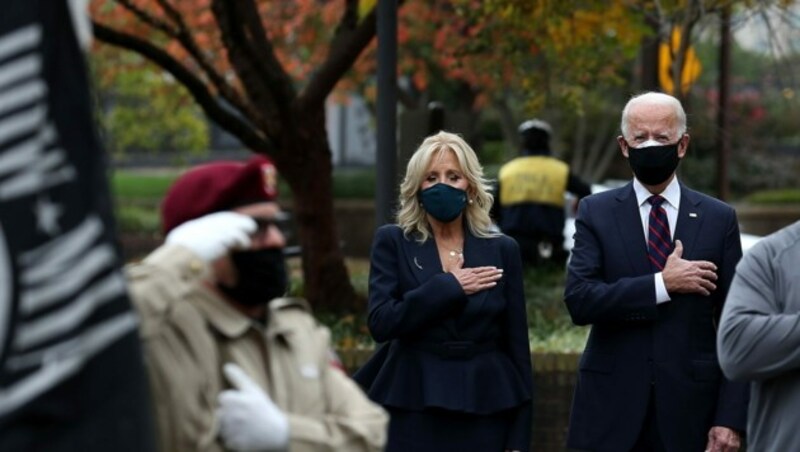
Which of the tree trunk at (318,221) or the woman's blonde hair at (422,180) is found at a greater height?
the woman's blonde hair at (422,180)

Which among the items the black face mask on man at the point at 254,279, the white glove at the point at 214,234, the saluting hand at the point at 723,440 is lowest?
the saluting hand at the point at 723,440

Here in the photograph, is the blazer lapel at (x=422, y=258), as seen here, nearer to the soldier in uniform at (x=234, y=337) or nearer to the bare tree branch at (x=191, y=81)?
the soldier in uniform at (x=234, y=337)

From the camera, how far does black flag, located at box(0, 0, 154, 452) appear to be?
3.23 metres

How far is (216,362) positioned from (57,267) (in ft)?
3.42

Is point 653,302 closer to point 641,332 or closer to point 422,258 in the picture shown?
point 641,332

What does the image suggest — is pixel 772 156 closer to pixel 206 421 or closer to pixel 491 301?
pixel 491 301

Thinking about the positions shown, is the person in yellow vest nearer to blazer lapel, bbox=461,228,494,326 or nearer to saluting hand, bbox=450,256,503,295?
blazer lapel, bbox=461,228,494,326

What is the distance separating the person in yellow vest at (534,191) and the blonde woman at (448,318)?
27.2 feet

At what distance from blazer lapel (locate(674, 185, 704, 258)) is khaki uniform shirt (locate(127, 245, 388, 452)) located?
2.89 metres

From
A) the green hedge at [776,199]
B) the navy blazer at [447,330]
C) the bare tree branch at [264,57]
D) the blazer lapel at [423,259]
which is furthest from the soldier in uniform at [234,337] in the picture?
the green hedge at [776,199]

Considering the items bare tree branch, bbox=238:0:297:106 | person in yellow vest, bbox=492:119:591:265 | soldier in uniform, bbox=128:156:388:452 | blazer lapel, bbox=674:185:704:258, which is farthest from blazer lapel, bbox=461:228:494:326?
person in yellow vest, bbox=492:119:591:265

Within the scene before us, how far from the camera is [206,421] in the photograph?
4.19m

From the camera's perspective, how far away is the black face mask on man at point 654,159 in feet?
23.7

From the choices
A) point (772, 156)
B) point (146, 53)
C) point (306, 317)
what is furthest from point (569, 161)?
point (306, 317)
